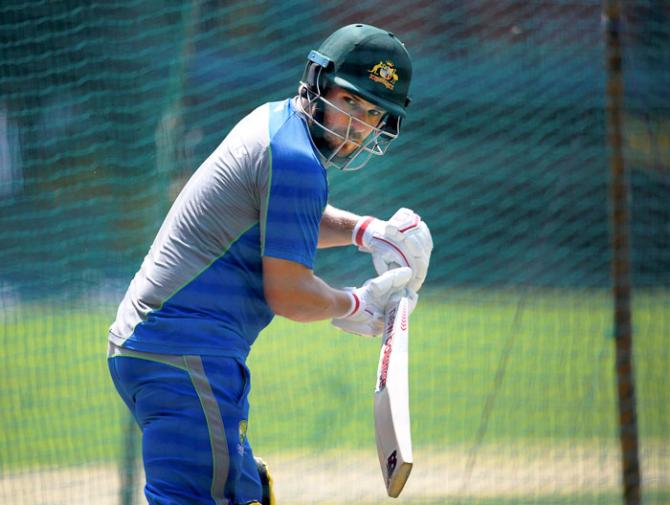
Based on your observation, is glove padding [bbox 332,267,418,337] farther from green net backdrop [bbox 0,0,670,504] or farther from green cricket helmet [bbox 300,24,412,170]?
green net backdrop [bbox 0,0,670,504]

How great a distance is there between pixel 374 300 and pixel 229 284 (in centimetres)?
51

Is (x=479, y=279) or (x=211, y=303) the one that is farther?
(x=479, y=279)

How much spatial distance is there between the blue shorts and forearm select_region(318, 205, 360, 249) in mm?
729

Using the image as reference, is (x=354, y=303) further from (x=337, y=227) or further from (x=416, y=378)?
(x=416, y=378)

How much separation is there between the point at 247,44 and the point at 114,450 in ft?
7.15

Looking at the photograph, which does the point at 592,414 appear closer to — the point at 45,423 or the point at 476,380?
the point at 476,380

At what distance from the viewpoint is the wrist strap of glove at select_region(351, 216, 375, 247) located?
2.99 m

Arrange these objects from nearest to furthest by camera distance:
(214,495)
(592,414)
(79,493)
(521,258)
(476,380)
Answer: (214,495) < (79,493) < (592,414) < (521,258) < (476,380)

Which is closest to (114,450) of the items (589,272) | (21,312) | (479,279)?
(21,312)

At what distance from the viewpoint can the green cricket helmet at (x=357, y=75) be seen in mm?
2596

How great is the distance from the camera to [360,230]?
3.00 metres

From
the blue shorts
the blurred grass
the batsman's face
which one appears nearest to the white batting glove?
the batsman's face

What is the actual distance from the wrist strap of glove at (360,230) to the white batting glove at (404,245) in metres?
0.05

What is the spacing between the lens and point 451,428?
18.7 feet
